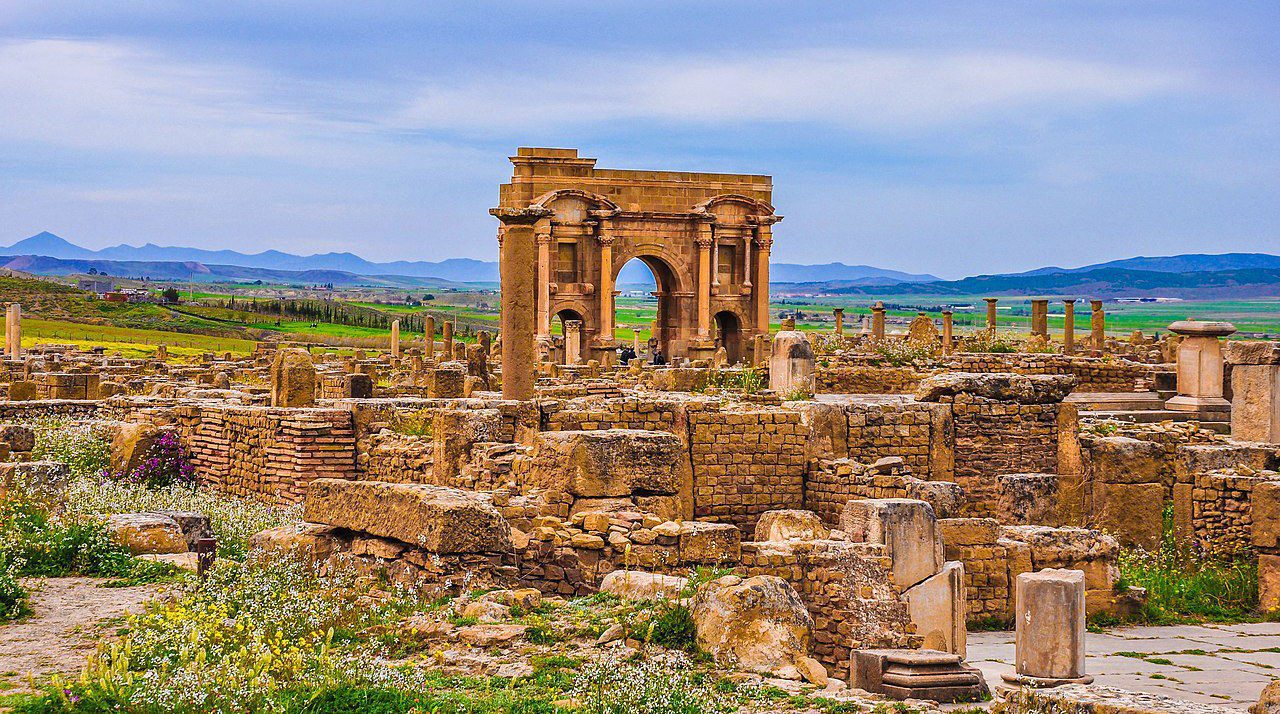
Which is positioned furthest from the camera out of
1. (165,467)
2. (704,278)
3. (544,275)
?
(704,278)

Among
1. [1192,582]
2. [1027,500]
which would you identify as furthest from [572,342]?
[1192,582]

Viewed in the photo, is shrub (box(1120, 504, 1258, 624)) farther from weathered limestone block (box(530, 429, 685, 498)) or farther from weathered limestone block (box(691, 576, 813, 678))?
weathered limestone block (box(691, 576, 813, 678))

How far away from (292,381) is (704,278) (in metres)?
30.0

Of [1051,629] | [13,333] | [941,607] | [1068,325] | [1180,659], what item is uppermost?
[1068,325]

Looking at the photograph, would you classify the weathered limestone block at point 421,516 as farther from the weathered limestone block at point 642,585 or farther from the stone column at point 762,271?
the stone column at point 762,271

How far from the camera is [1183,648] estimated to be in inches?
426

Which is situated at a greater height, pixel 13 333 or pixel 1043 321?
pixel 1043 321

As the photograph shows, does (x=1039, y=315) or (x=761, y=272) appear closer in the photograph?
(x=1039, y=315)

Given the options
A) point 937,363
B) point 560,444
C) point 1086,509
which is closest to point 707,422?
point 560,444

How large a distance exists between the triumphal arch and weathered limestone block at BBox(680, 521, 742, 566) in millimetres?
32121

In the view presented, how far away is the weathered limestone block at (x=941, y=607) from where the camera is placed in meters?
10.1

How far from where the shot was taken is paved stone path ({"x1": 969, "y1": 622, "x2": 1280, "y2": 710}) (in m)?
9.31

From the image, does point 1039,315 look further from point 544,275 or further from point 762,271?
point 544,275

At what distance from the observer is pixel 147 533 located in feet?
33.5
